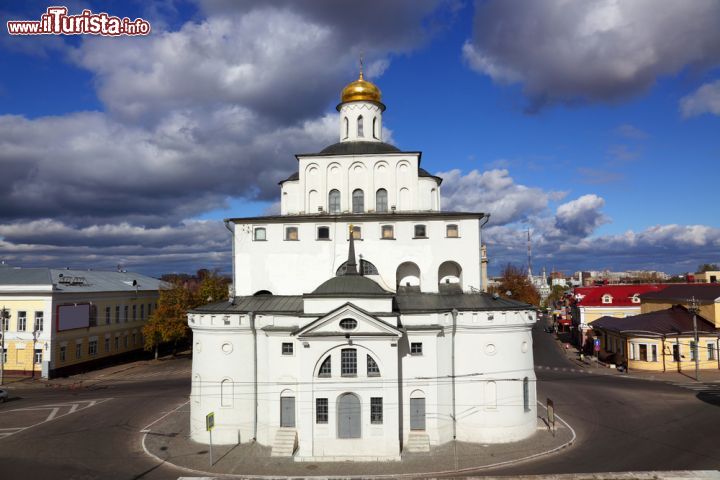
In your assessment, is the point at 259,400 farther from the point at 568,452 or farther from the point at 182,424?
the point at 568,452

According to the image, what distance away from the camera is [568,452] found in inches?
1032

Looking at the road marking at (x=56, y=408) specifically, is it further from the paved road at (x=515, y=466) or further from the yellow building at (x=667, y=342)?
the yellow building at (x=667, y=342)

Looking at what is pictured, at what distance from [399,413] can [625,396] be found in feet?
67.4

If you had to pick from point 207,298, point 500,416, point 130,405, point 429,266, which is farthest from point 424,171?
point 207,298

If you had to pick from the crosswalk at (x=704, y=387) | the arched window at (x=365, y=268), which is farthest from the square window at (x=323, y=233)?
the crosswalk at (x=704, y=387)

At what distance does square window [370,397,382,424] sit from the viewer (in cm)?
2620

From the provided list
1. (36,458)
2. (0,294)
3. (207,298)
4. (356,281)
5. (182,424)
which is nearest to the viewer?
(36,458)

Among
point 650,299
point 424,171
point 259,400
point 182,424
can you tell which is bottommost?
point 182,424

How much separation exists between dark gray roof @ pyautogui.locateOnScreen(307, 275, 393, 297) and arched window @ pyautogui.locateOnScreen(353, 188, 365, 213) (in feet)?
29.0

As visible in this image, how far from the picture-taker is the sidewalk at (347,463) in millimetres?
24422

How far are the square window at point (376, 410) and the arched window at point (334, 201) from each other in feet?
48.9

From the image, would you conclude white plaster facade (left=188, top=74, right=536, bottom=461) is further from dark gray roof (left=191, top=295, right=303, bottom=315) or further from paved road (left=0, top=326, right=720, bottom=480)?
paved road (left=0, top=326, right=720, bottom=480)

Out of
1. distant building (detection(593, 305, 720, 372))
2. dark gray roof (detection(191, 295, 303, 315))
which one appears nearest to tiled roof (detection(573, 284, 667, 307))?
distant building (detection(593, 305, 720, 372))

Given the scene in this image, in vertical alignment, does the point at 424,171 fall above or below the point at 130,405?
above
